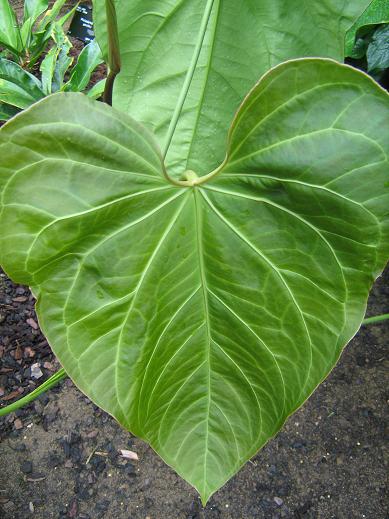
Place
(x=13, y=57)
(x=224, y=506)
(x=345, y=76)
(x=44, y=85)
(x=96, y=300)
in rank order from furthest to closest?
1. (x=13, y=57)
2. (x=44, y=85)
3. (x=224, y=506)
4. (x=96, y=300)
5. (x=345, y=76)

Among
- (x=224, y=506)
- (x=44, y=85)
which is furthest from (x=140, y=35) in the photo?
(x=44, y=85)

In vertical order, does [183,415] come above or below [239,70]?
below

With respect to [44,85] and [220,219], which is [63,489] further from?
[44,85]

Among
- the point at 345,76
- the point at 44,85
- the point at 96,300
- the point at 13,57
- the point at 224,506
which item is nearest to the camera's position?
the point at 345,76

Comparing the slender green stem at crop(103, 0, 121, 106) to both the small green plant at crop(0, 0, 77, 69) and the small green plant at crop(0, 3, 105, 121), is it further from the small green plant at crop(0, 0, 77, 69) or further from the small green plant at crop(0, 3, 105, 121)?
the small green plant at crop(0, 0, 77, 69)

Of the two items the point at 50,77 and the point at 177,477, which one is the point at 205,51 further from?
the point at 50,77

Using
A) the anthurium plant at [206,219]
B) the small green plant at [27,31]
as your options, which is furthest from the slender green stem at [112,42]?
the small green plant at [27,31]
